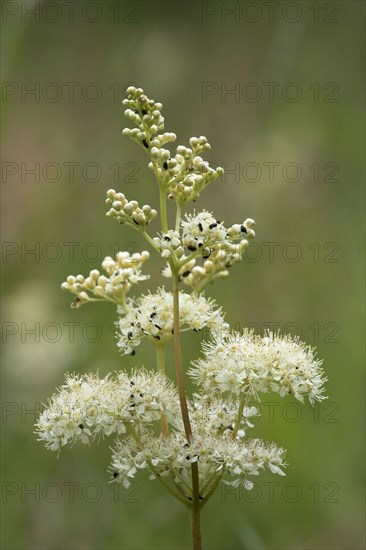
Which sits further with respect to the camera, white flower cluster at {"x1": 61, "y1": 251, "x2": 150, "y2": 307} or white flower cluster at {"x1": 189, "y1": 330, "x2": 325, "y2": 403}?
white flower cluster at {"x1": 61, "y1": 251, "x2": 150, "y2": 307}

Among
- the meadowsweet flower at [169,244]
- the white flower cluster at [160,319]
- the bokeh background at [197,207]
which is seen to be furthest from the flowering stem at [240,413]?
the bokeh background at [197,207]

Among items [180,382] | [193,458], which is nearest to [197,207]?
[180,382]

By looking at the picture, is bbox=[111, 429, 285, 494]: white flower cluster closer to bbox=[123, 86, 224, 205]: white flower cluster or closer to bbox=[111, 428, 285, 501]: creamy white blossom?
bbox=[111, 428, 285, 501]: creamy white blossom

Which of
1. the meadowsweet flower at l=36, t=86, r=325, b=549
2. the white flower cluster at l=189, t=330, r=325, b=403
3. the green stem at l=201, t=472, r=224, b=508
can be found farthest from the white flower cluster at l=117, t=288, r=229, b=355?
the green stem at l=201, t=472, r=224, b=508

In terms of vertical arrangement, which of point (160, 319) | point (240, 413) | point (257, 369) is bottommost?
point (240, 413)

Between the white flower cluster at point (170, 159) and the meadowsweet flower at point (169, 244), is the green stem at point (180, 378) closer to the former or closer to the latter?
the meadowsweet flower at point (169, 244)

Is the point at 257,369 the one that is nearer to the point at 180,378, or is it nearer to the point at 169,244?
the point at 180,378

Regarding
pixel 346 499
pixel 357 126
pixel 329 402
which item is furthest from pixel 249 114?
pixel 346 499
